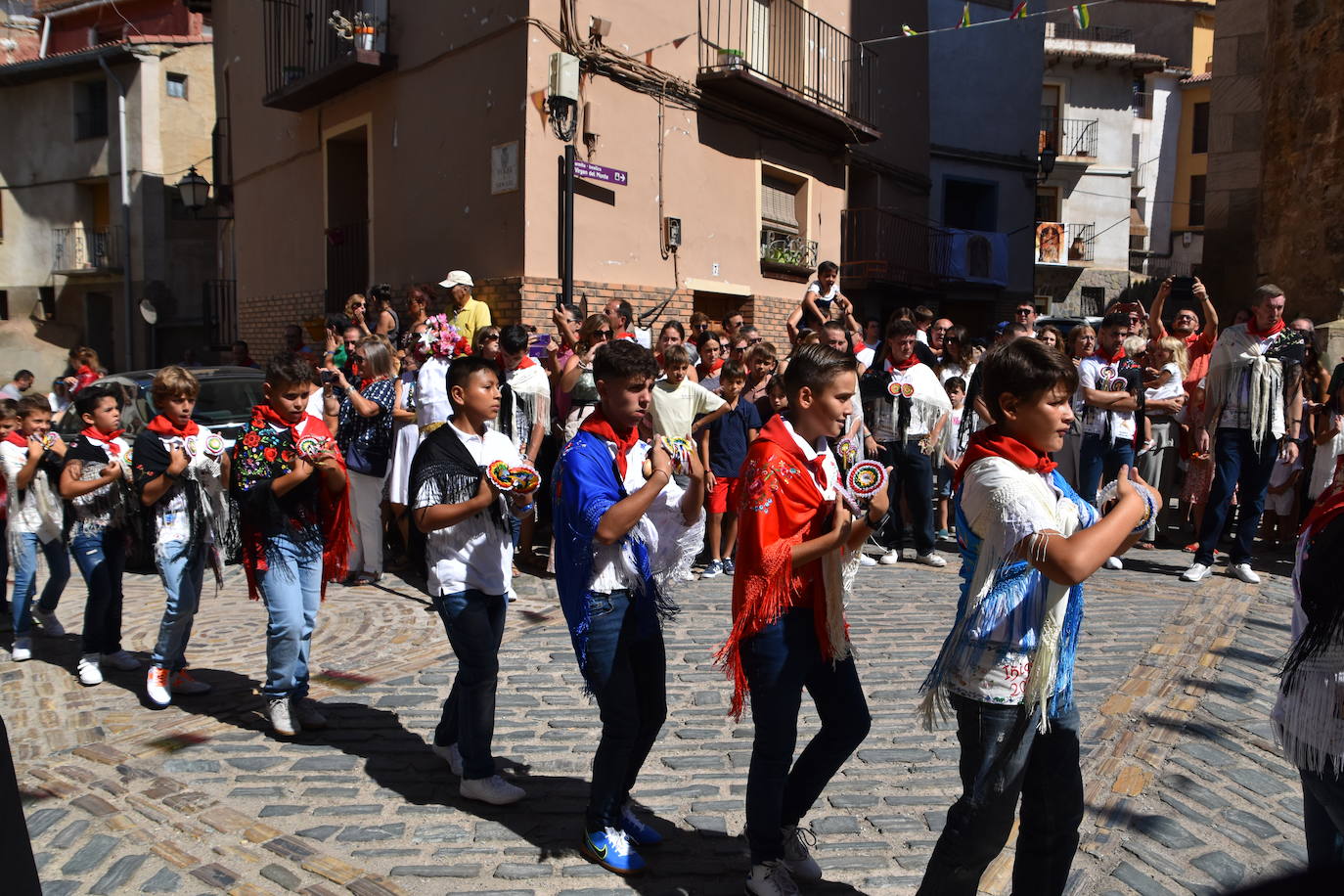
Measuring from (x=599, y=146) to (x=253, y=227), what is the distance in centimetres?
767

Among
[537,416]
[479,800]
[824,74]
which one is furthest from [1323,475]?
[824,74]

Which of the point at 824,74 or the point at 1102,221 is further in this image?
the point at 1102,221

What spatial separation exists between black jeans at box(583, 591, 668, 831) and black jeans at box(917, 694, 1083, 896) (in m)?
1.13

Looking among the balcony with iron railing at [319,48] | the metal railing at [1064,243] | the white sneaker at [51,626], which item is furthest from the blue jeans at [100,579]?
the metal railing at [1064,243]

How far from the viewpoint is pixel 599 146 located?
479 inches

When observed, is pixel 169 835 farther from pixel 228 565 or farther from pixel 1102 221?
pixel 1102 221

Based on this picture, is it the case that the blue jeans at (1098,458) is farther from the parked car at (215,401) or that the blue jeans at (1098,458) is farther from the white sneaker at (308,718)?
the parked car at (215,401)

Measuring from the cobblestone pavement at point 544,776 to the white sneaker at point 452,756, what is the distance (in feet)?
0.20

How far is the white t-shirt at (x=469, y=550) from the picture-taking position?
4.02m

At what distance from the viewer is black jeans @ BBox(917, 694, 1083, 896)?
8.88 feet

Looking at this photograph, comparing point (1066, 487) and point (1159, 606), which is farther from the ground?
point (1066, 487)

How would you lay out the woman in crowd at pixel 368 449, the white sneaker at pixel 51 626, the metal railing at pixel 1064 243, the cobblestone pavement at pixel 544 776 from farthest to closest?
the metal railing at pixel 1064 243 → the woman in crowd at pixel 368 449 → the white sneaker at pixel 51 626 → the cobblestone pavement at pixel 544 776

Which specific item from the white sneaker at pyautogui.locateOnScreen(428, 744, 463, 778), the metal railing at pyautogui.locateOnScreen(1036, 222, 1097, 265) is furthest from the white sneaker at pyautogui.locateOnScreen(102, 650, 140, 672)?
the metal railing at pyautogui.locateOnScreen(1036, 222, 1097, 265)

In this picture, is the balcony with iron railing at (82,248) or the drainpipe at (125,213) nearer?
the drainpipe at (125,213)
